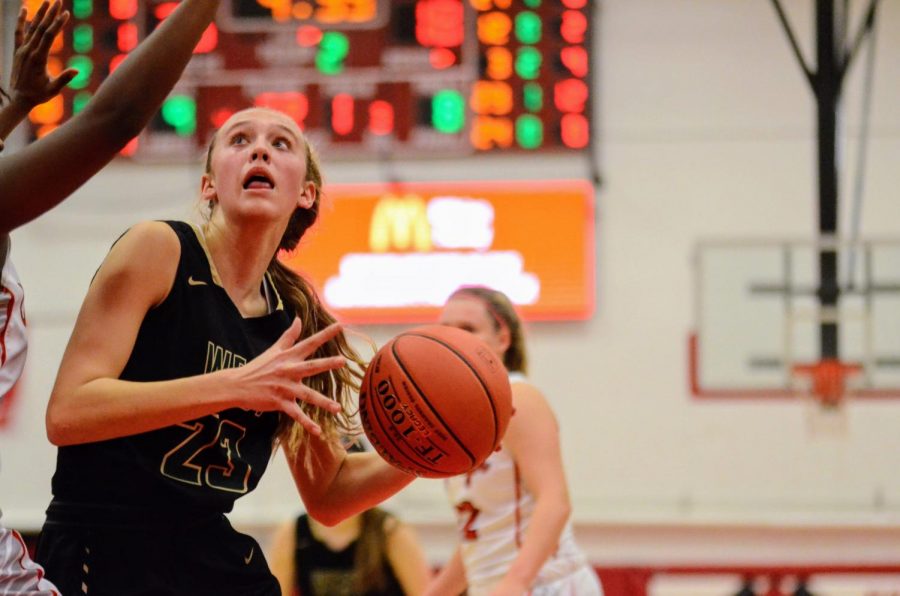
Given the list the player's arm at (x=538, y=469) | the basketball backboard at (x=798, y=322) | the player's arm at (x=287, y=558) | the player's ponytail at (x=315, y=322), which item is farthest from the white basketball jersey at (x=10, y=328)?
the basketball backboard at (x=798, y=322)

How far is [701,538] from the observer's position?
9336 millimetres

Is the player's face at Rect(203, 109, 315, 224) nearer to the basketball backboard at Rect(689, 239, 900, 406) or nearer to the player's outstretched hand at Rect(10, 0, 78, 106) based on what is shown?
the player's outstretched hand at Rect(10, 0, 78, 106)

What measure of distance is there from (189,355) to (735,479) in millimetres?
7607

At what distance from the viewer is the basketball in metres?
2.53

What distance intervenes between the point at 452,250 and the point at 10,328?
7.01 m

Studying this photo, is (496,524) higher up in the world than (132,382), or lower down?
lower down

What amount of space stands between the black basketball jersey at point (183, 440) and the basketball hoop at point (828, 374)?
6975 mm

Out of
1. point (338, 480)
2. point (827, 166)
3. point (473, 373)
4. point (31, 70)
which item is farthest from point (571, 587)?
point (827, 166)

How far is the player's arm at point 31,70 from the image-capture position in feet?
6.28

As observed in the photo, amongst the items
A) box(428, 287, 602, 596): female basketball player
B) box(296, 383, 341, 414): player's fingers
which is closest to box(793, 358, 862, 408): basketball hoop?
box(428, 287, 602, 596): female basketball player

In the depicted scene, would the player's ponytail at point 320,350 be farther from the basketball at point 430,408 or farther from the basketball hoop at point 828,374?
the basketball hoop at point 828,374

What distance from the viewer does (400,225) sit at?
916 cm

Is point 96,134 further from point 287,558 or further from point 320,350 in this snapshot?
point 287,558

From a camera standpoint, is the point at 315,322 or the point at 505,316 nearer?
the point at 315,322
